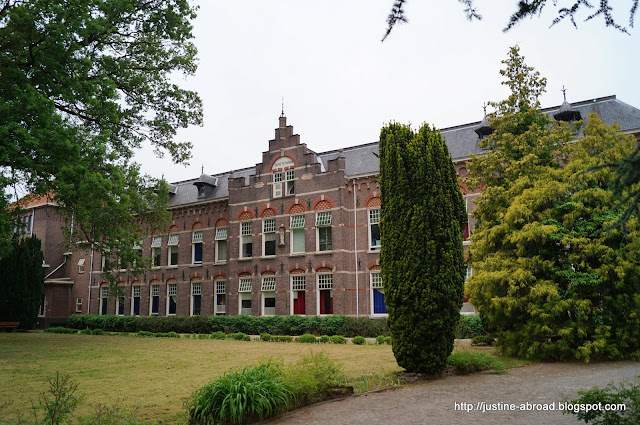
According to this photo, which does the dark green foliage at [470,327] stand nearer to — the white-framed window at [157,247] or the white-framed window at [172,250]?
the white-framed window at [172,250]

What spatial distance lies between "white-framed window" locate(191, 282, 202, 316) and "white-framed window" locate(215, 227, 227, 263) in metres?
2.38

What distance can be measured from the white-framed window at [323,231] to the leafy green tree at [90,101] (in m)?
8.82

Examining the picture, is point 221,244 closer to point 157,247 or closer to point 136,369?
point 157,247

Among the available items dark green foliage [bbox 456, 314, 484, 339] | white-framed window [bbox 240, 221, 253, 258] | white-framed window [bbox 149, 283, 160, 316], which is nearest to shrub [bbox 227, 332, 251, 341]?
white-framed window [bbox 240, 221, 253, 258]

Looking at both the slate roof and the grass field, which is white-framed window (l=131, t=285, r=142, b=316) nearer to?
the slate roof

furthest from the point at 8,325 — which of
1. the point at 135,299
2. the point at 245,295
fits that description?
the point at 245,295

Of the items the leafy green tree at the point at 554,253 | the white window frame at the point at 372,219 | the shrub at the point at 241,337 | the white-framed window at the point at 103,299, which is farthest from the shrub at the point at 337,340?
the white-framed window at the point at 103,299

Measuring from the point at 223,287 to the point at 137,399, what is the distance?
2325 cm

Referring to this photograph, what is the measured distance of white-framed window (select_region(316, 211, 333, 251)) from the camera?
90.6ft

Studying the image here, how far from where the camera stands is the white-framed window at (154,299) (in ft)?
113

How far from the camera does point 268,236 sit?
29.8 meters

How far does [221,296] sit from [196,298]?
92.3 inches

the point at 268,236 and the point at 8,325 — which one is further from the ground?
the point at 268,236

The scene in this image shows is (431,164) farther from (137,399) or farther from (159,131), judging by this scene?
(159,131)
